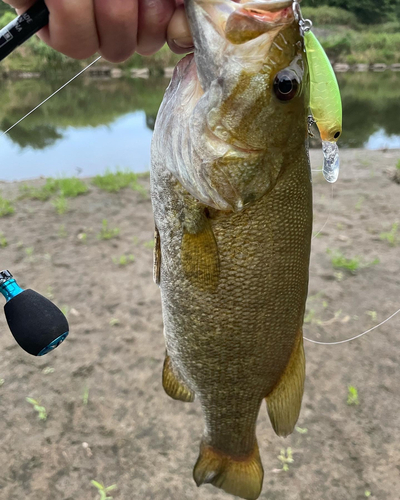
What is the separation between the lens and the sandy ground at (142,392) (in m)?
2.38

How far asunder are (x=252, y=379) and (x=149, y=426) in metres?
1.52

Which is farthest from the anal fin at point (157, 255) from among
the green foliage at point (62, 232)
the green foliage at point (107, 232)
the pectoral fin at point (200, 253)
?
the green foliage at point (62, 232)

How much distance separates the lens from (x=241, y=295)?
1282mm

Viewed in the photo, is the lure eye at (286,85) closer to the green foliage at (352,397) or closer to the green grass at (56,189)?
the green foliage at (352,397)

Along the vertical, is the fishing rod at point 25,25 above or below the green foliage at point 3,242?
above

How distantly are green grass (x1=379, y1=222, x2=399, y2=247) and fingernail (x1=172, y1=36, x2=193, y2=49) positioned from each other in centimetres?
428

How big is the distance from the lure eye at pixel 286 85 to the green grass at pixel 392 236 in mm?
4170

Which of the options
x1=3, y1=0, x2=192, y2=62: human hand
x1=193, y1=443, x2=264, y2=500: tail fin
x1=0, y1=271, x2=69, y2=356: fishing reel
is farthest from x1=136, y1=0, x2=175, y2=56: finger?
x1=193, y1=443, x2=264, y2=500: tail fin

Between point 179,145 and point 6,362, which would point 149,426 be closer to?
point 6,362

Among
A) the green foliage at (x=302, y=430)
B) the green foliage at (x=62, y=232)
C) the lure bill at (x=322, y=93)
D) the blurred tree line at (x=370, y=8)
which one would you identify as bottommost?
the blurred tree line at (x=370, y=8)

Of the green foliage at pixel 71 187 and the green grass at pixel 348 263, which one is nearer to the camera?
the green grass at pixel 348 263

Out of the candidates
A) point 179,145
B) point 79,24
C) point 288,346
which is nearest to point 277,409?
point 288,346

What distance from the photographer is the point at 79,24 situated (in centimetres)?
98

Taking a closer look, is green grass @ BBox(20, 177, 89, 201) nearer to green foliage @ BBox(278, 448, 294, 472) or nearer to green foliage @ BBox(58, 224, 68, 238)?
green foliage @ BBox(58, 224, 68, 238)
